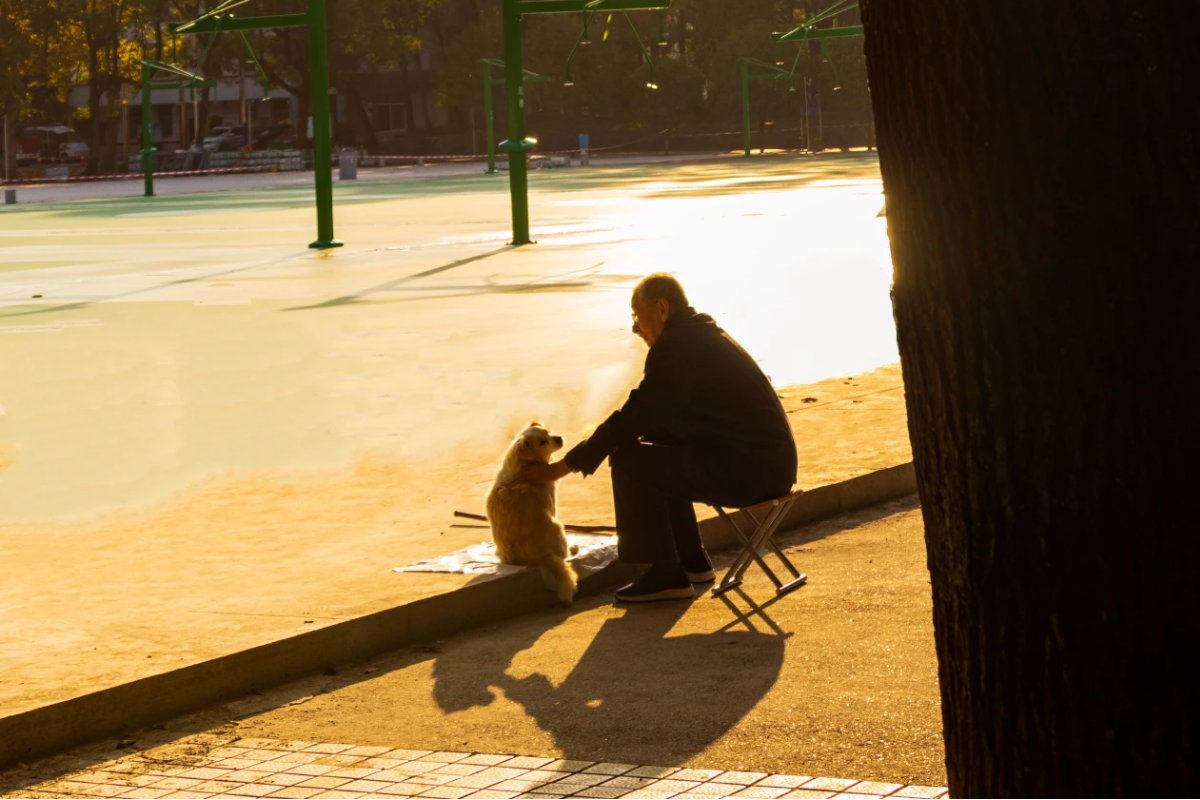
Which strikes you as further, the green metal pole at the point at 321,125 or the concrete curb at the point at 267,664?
the green metal pole at the point at 321,125

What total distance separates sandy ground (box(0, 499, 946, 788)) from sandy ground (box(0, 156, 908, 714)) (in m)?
0.35

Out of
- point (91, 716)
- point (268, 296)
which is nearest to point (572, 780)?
point (91, 716)

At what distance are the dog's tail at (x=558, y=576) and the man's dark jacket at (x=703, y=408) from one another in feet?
1.48

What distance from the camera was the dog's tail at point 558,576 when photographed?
271 inches

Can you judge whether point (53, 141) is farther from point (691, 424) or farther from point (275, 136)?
point (691, 424)

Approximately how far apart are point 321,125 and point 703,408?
2139cm

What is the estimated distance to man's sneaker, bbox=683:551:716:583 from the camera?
7.10 metres

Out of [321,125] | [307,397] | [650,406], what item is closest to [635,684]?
[650,406]

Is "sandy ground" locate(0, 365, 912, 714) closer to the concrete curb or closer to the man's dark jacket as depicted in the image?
the concrete curb

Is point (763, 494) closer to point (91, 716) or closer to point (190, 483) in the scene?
point (91, 716)

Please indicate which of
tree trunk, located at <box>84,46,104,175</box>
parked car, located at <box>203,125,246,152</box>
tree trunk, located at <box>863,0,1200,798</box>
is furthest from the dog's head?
parked car, located at <box>203,125,246,152</box>

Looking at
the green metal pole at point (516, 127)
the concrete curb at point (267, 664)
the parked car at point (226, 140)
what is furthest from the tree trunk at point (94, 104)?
the concrete curb at point (267, 664)

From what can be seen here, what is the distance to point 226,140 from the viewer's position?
268 feet

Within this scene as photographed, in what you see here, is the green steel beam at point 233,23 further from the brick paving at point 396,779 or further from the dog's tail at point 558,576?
the brick paving at point 396,779
